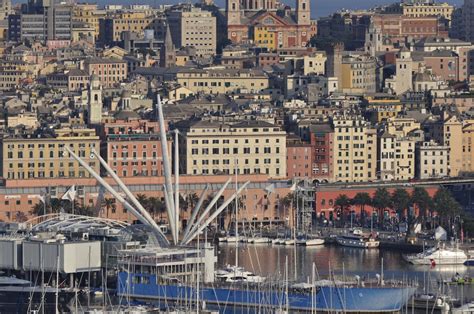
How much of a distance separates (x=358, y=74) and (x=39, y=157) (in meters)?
18.5

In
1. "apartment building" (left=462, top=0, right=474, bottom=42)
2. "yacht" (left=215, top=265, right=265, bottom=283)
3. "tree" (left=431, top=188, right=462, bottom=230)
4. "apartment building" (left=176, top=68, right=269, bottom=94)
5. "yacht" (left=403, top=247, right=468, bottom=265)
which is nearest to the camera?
"yacht" (left=215, top=265, right=265, bottom=283)

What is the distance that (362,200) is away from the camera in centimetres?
5425

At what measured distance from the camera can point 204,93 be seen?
236 feet

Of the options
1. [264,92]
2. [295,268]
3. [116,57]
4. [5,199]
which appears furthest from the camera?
[116,57]

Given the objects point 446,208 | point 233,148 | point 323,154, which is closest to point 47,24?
point 323,154

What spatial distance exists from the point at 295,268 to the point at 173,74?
33831mm

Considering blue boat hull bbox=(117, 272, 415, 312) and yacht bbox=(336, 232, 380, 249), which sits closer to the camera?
blue boat hull bbox=(117, 272, 415, 312)

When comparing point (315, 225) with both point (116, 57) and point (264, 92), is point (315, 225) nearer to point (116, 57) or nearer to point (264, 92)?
point (264, 92)

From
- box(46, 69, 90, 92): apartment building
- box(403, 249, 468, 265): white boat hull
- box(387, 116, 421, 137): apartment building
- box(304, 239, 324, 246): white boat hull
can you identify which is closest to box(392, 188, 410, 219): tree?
box(304, 239, 324, 246): white boat hull

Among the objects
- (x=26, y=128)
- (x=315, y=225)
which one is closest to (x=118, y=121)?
(x=26, y=128)

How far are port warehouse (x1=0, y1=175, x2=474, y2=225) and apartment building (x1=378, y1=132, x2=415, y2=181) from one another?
3.39 meters

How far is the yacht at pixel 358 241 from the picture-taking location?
49469 millimetres

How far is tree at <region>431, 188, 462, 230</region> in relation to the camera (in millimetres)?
51781

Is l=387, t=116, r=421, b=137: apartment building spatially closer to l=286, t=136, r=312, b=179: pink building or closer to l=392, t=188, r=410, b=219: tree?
l=286, t=136, r=312, b=179: pink building
